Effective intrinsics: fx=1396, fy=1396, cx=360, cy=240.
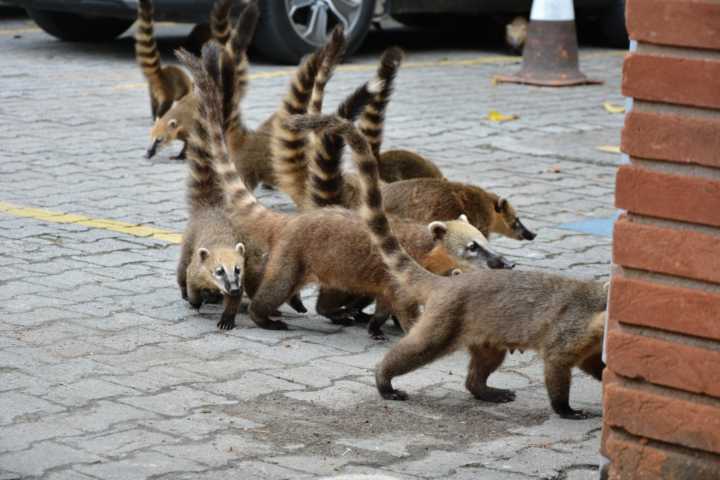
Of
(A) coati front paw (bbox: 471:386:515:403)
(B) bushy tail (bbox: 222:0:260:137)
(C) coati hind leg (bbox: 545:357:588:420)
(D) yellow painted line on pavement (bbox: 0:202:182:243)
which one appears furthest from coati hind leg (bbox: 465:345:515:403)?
(B) bushy tail (bbox: 222:0:260:137)

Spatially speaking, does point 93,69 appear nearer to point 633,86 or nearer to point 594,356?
point 594,356

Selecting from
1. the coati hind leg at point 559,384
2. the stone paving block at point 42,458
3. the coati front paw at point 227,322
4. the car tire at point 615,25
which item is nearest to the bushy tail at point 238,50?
the coati front paw at point 227,322

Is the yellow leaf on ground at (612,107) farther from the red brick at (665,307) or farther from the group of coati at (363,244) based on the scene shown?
the red brick at (665,307)

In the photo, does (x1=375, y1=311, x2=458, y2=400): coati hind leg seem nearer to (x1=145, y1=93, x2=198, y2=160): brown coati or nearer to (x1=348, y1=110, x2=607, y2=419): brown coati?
(x1=348, y1=110, x2=607, y2=419): brown coati

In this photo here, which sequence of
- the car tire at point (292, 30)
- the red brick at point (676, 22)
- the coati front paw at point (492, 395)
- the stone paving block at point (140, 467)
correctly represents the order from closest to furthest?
the red brick at point (676, 22) → the stone paving block at point (140, 467) → the coati front paw at point (492, 395) → the car tire at point (292, 30)

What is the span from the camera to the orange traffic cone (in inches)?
481

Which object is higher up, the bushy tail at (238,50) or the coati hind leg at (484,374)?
the bushy tail at (238,50)

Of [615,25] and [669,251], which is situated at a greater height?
[669,251]

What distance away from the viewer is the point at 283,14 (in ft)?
41.9

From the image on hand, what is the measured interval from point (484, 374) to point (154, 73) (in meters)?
6.07

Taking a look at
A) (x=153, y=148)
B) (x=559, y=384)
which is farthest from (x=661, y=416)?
(x=153, y=148)

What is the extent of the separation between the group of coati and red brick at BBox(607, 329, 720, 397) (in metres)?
0.97

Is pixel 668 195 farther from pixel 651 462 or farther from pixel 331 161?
pixel 331 161

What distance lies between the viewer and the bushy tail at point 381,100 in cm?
680
